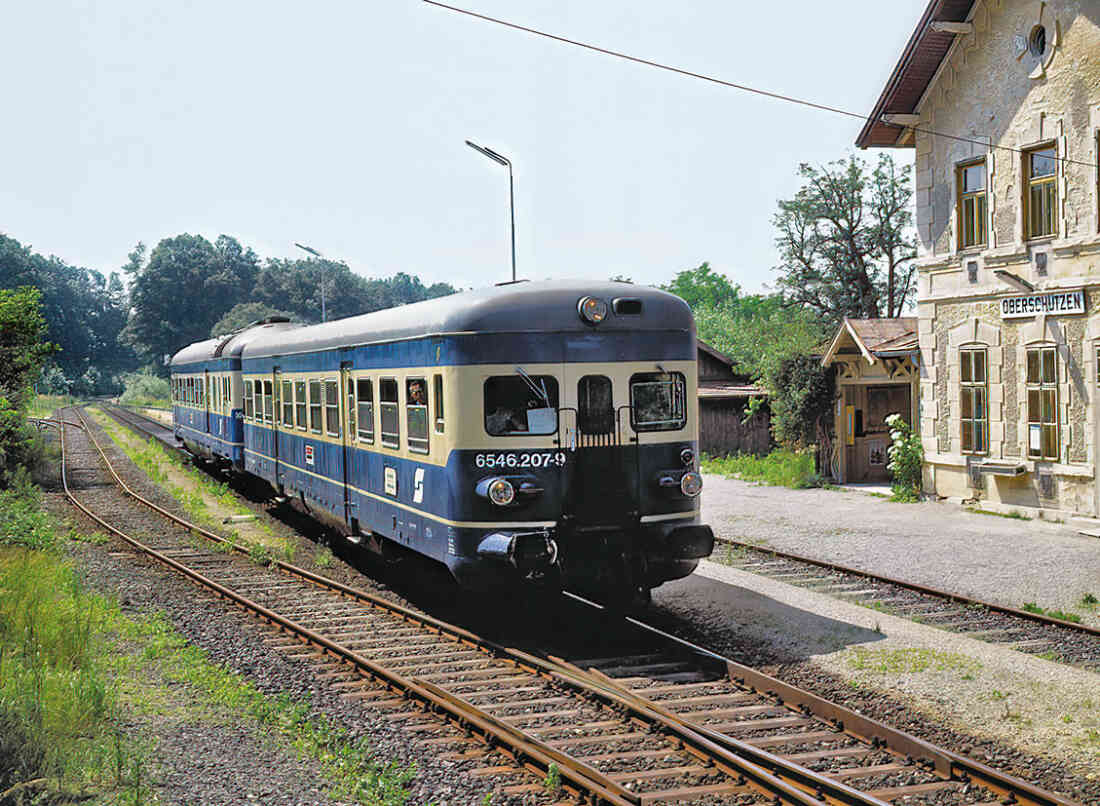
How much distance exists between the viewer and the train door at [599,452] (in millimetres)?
10070

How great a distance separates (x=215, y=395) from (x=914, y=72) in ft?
50.3

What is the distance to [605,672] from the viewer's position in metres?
9.20

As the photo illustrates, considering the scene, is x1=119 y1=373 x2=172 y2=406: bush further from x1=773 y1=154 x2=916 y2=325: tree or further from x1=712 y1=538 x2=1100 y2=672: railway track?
→ x1=712 y1=538 x2=1100 y2=672: railway track

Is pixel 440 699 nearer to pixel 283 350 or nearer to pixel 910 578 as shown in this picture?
pixel 910 578

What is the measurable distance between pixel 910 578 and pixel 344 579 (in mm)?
6949

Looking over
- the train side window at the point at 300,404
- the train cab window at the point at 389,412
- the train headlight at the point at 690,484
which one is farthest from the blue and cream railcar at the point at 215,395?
the train headlight at the point at 690,484

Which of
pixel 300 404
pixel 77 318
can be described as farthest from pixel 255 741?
pixel 77 318

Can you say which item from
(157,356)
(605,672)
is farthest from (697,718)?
(157,356)

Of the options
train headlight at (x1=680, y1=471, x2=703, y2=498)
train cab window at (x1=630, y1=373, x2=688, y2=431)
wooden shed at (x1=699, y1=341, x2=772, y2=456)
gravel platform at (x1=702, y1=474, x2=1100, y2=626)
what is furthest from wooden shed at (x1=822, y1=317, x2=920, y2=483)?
train headlight at (x1=680, y1=471, x2=703, y2=498)

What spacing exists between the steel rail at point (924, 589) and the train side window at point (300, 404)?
6150 millimetres

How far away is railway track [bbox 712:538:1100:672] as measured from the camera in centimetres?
1016

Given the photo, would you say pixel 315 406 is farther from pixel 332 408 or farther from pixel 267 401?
pixel 267 401

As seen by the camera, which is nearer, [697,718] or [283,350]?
[697,718]

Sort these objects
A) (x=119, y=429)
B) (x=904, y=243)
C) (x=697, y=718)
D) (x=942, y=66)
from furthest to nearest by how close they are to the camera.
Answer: (x=119, y=429), (x=904, y=243), (x=942, y=66), (x=697, y=718)
